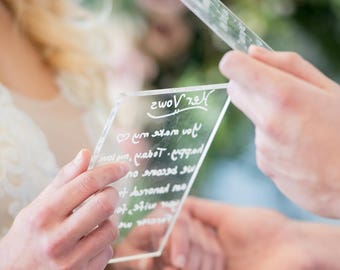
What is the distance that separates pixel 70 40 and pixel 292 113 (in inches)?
13.8

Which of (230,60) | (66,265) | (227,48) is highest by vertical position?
(227,48)

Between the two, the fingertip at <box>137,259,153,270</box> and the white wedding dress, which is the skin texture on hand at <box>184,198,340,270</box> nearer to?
the fingertip at <box>137,259,153,270</box>

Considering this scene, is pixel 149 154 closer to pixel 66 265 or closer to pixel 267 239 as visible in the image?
pixel 66 265

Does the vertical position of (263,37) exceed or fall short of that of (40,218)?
it exceeds it

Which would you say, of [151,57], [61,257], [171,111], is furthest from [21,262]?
[151,57]

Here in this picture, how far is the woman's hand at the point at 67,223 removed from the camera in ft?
2.19

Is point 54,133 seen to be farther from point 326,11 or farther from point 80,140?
point 326,11

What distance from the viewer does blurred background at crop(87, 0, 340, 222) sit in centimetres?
91

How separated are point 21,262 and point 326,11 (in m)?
0.63

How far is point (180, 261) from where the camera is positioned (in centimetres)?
99

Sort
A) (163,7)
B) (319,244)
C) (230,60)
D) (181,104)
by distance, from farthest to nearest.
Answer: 1. (319,244)
2. (163,7)
3. (181,104)
4. (230,60)

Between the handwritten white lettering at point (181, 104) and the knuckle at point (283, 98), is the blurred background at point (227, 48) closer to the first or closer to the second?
the handwritten white lettering at point (181, 104)

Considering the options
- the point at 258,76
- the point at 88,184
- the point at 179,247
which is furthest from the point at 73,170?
the point at 179,247

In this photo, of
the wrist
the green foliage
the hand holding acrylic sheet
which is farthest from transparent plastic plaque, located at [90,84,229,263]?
the wrist
